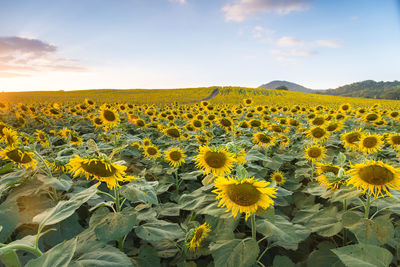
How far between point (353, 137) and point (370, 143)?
→ 0.45 meters

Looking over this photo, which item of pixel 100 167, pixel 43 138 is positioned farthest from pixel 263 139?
pixel 43 138

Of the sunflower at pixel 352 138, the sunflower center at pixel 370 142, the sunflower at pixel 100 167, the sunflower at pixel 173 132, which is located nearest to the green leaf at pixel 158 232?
the sunflower at pixel 100 167

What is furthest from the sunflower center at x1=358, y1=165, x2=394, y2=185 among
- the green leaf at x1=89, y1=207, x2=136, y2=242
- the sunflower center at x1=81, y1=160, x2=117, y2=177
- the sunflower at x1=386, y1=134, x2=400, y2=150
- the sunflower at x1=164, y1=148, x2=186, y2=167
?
the sunflower at x1=386, y1=134, x2=400, y2=150

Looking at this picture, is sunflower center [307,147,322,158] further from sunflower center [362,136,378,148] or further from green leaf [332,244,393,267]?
green leaf [332,244,393,267]

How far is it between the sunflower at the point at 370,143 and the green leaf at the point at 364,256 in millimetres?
2670

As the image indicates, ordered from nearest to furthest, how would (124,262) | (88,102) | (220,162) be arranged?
(124,262) → (220,162) → (88,102)

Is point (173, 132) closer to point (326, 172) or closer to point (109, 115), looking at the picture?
point (109, 115)

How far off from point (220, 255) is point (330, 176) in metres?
1.25

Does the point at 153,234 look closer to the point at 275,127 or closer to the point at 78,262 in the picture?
the point at 78,262

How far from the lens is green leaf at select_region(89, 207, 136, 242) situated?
1.53 m

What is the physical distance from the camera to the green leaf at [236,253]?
1.52 m

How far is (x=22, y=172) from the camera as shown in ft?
7.78

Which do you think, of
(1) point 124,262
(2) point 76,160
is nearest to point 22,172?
(2) point 76,160

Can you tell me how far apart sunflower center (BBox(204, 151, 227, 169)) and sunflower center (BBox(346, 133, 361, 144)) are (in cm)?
289
